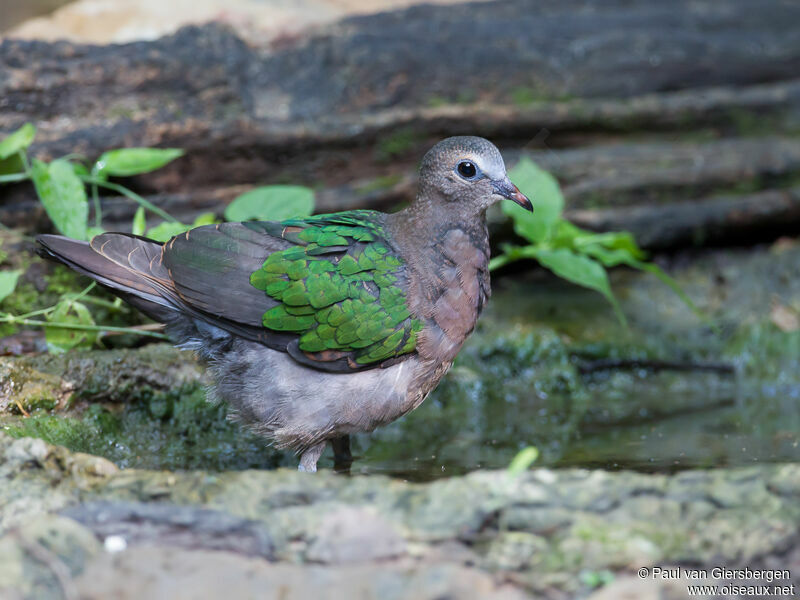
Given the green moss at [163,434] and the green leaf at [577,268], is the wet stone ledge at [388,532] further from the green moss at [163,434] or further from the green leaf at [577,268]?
the green leaf at [577,268]

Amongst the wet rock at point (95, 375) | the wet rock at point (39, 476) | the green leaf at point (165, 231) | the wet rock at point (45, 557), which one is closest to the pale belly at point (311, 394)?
the wet rock at point (95, 375)

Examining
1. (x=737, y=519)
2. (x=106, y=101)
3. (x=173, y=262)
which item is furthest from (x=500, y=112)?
(x=737, y=519)

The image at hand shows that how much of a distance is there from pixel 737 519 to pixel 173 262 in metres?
2.66

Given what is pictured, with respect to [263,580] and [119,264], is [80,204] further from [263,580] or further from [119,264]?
[263,580]

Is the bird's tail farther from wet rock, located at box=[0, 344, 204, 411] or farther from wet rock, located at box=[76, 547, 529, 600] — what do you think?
wet rock, located at box=[76, 547, 529, 600]

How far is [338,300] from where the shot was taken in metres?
3.74

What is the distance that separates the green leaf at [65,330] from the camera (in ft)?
15.0

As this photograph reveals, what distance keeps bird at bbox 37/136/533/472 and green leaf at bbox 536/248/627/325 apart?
1.45m

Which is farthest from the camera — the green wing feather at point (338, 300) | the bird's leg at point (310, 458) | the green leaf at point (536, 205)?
the green leaf at point (536, 205)

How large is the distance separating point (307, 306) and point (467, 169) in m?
1.08

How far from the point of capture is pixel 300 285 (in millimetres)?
3723

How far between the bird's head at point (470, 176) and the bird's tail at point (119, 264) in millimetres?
1414

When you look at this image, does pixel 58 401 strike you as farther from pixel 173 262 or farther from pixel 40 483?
pixel 40 483

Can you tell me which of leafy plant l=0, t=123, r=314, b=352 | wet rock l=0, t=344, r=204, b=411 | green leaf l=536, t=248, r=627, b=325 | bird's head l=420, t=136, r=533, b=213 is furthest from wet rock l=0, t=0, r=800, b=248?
bird's head l=420, t=136, r=533, b=213
